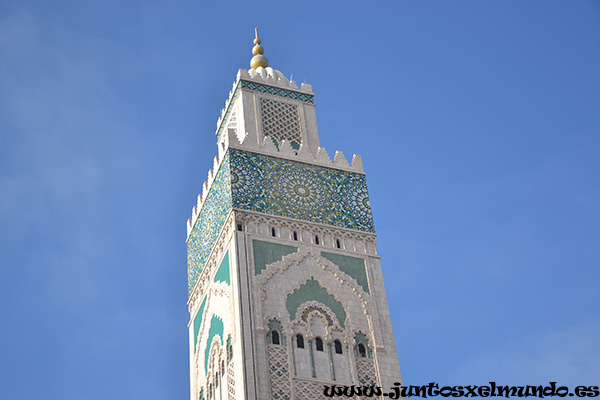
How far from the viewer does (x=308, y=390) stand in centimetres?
1586

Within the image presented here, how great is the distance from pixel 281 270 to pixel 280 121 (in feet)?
13.1

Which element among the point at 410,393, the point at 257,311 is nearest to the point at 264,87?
the point at 257,311

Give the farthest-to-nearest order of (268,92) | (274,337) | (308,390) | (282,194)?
(268,92), (282,194), (274,337), (308,390)

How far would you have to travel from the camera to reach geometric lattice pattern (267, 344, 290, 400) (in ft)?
51.3

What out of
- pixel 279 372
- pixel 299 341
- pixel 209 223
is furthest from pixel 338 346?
pixel 209 223

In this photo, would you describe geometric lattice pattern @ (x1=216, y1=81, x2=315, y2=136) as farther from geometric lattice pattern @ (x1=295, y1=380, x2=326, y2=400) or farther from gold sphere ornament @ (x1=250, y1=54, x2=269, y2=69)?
geometric lattice pattern @ (x1=295, y1=380, x2=326, y2=400)

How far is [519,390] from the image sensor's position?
41.4 feet

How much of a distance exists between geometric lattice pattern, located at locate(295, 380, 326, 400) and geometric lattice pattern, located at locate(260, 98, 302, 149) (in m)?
5.44

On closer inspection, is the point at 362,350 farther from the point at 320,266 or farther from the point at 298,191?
the point at 298,191

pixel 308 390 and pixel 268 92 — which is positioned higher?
pixel 268 92

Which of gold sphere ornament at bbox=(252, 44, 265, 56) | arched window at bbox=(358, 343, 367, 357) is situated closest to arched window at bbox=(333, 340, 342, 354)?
arched window at bbox=(358, 343, 367, 357)

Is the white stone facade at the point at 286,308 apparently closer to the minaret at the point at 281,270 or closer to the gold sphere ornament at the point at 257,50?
the minaret at the point at 281,270

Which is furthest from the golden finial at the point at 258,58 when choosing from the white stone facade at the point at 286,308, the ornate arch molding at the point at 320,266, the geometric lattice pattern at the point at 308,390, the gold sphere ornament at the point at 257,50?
the geometric lattice pattern at the point at 308,390

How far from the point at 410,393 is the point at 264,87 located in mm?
9240
